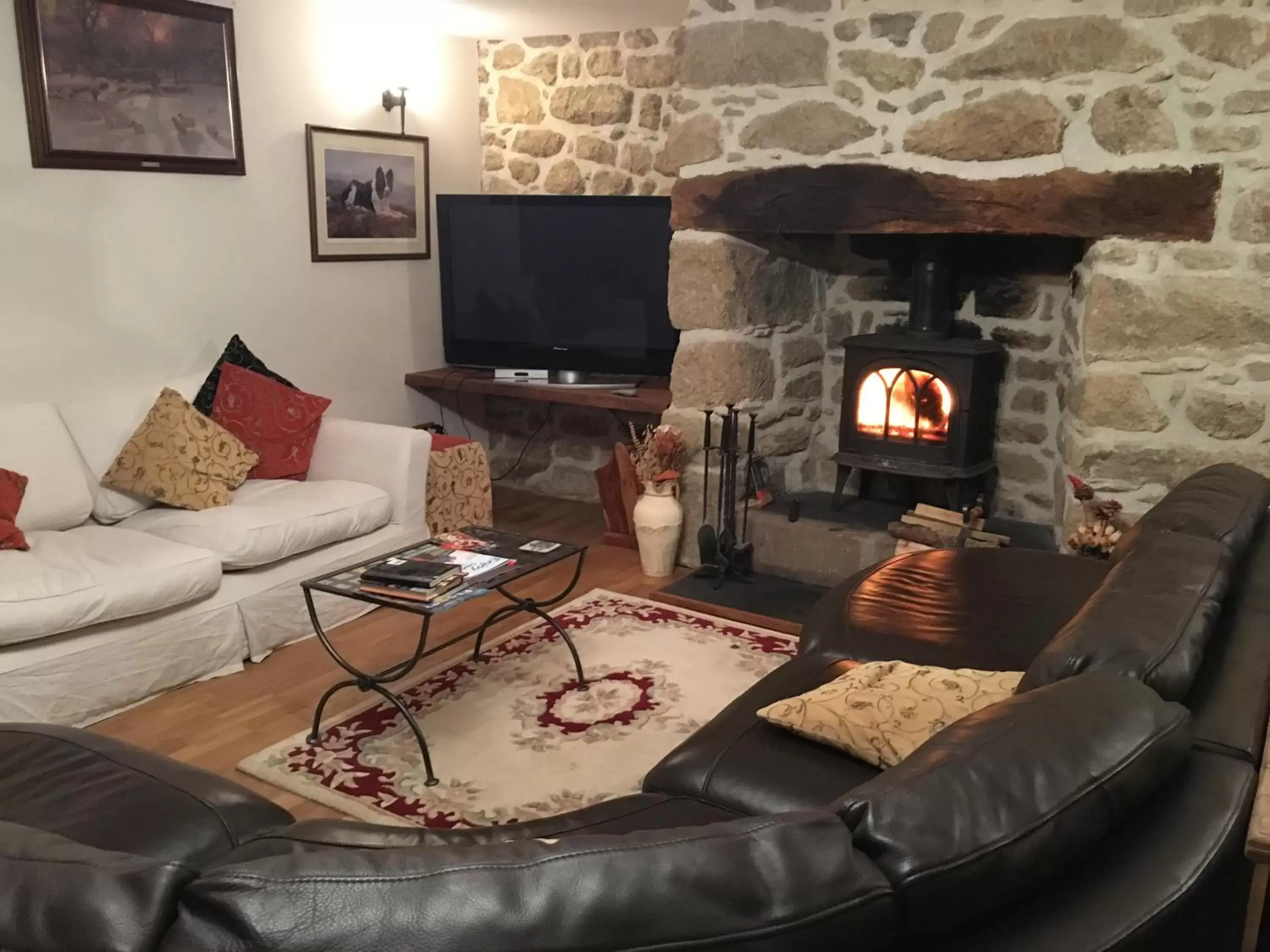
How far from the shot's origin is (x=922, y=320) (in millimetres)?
3869

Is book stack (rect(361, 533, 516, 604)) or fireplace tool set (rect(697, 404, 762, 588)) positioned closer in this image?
book stack (rect(361, 533, 516, 604))

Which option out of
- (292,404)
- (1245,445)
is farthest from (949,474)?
(292,404)

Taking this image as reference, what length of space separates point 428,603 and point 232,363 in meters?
1.89

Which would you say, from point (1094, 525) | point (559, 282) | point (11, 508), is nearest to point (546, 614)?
point (11, 508)

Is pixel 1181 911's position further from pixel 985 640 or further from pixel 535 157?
pixel 535 157

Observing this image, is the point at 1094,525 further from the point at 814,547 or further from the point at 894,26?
the point at 894,26

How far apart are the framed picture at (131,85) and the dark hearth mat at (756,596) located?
8.00 feet

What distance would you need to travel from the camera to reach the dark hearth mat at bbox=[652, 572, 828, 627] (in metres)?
3.71

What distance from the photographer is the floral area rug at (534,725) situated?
100 inches

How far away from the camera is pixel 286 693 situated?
314 cm

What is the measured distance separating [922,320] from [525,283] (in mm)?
1877

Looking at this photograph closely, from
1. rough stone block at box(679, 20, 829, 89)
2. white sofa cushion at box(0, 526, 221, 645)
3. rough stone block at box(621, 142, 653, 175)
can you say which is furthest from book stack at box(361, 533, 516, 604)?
rough stone block at box(621, 142, 653, 175)

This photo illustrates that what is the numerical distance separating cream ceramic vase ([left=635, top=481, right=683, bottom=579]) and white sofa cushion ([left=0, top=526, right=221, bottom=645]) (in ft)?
5.36

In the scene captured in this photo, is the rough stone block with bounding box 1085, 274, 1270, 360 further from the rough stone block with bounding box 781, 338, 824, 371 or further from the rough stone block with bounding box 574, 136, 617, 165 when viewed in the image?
the rough stone block with bounding box 574, 136, 617, 165
